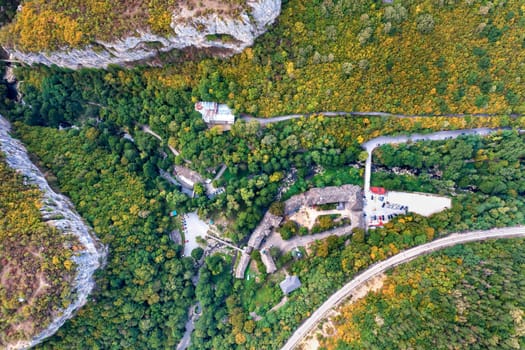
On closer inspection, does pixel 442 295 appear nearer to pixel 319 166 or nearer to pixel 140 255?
pixel 319 166

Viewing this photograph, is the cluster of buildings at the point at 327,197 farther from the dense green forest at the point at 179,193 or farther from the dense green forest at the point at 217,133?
the dense green forest at the point at 179,193

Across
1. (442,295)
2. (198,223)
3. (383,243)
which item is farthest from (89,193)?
(442,295)

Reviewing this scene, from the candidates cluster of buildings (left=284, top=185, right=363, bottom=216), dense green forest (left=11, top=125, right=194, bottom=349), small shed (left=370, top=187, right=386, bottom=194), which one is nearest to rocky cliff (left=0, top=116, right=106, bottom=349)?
dense green forest (left=11, top=125, right=194, bottom=349)

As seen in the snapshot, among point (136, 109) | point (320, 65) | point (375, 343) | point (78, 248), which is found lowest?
point (375, 343)

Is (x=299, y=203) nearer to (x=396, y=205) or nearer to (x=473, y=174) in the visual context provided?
(x=396, y=205)

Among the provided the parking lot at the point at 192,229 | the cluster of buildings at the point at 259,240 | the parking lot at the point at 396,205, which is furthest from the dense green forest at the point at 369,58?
the parking lot at the point at 192,229

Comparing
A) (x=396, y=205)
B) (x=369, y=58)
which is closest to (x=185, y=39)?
(x=369, y=58)

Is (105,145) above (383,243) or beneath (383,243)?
above
